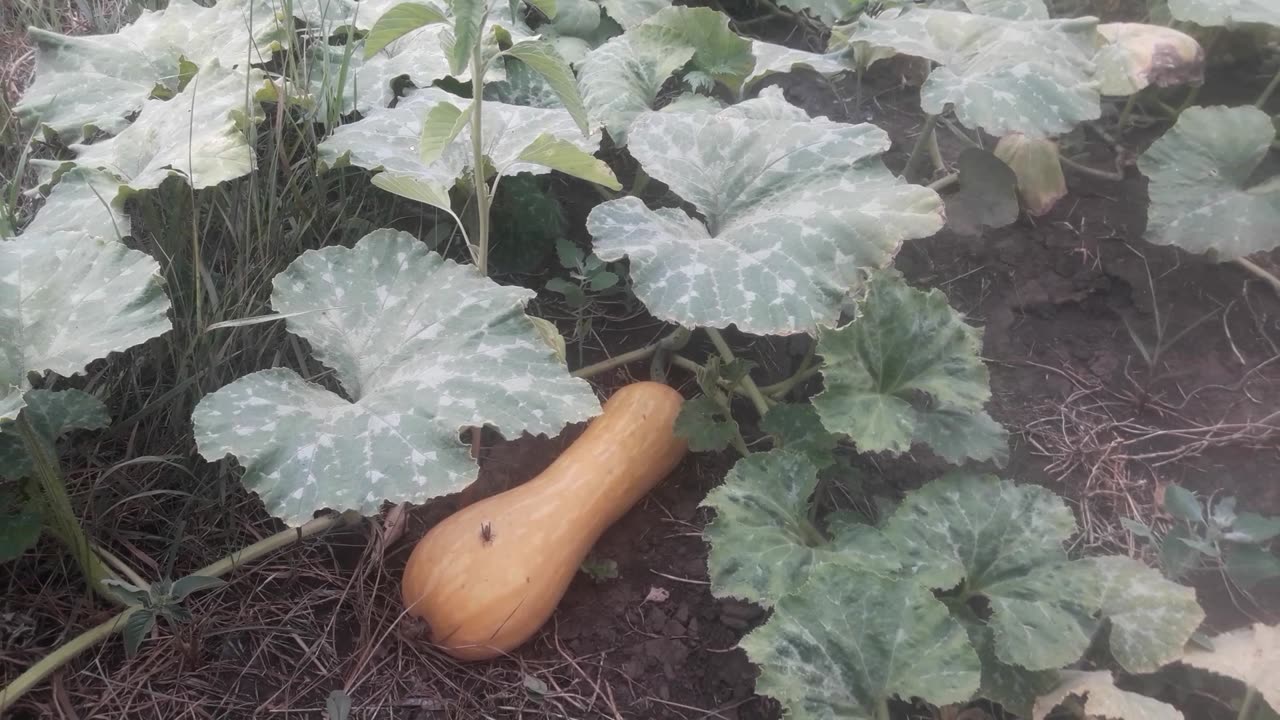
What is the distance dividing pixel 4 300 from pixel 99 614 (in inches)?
19.8

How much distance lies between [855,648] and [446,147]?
110cm

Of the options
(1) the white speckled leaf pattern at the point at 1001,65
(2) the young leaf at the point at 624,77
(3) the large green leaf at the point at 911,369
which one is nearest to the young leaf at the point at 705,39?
(2) the young leaf at the point at 624,77

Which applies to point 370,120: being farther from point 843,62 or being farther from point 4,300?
point 843,62

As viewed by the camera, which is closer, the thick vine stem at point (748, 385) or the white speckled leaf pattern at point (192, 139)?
the white speckled leaf pattern at point (192, 139)

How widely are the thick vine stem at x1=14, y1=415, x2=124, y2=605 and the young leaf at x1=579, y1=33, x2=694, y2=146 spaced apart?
1148 millimetres

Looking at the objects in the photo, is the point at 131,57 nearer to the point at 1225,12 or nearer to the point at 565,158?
the point at 565,158

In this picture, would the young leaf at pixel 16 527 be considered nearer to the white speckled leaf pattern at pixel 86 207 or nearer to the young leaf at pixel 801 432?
the white speckled leaf pattern at pixel 86 207

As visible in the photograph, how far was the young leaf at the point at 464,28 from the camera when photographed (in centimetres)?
110

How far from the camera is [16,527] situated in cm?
130

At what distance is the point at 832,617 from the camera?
3.90ft

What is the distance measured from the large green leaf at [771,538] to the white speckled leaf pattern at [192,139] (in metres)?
1.02

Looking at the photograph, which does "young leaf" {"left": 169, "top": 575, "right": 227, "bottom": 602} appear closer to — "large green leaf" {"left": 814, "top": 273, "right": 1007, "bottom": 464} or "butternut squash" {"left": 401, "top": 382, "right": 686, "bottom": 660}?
"butternut squash" {"left": 401, "top": 382, "right": 686, "bottom": 660}

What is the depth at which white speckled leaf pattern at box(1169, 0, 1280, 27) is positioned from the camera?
2.02 meters

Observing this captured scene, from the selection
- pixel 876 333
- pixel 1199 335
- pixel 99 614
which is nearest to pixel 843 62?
pixel 876 333
